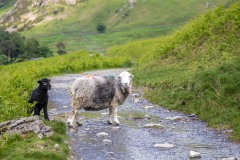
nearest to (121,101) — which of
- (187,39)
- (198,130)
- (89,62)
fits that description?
(198,130)

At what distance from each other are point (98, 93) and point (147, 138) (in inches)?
104

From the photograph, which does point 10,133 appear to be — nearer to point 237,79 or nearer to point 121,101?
point 121,101

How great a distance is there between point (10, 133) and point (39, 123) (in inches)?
40.5

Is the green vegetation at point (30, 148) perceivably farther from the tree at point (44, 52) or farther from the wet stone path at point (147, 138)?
the tree at point (44, 52)

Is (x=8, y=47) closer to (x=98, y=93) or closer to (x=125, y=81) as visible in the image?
(x=125, y=81)

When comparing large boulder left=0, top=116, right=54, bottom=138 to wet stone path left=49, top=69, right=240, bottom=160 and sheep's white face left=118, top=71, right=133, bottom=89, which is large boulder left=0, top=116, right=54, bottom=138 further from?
sheep's white face left=118, top=71, right=133, bottom=89

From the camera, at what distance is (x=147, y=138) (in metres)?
13.8

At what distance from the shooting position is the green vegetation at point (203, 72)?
1616 cm

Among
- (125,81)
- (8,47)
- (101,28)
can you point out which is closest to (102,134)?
(125,81)

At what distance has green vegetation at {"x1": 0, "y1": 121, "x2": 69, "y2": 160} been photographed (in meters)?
10.5

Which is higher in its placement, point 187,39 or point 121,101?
point 187,39

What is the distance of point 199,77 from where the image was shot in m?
18.8

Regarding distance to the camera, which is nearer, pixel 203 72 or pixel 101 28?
pixel 203 72

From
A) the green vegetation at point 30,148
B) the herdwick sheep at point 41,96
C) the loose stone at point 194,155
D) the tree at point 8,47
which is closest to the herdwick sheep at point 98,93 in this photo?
the herdwick sheep at point 41,96
